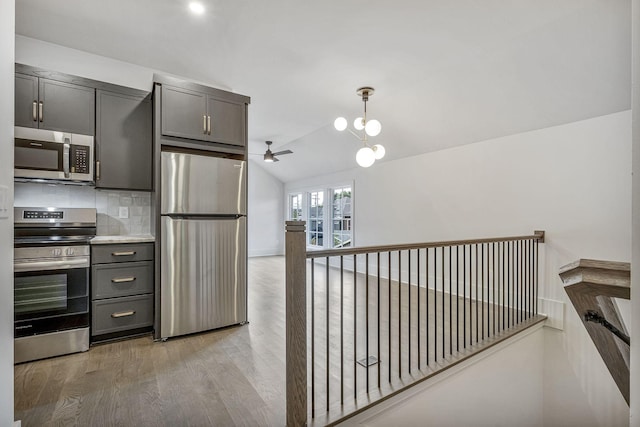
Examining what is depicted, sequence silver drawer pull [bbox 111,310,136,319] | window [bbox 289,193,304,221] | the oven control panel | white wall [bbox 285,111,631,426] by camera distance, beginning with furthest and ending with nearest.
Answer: window [bbox 289,193,304,221]
white wall [bbox 285,111,631,426]
silver drawer pull [bbox 111,310,136,319]
the oven control panel

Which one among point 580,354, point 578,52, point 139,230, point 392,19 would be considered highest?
point 392,19

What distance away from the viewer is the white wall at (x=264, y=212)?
8.02 meters

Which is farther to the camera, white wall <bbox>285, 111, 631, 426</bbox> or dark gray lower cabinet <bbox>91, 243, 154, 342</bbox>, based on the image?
white wall <bbox>285, 111, 631, 426</bbox>

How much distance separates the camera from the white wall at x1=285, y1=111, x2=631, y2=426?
9.08 feet

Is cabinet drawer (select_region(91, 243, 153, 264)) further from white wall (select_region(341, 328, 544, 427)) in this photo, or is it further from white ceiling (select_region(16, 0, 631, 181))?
white wall (select_region(341, 328, 544, 427))

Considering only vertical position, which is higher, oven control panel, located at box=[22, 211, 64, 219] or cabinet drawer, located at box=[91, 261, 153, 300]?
oven control panel, located at box=[22, 211, 64, 219]

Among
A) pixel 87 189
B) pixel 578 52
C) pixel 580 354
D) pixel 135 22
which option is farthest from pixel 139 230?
pixel 580 354

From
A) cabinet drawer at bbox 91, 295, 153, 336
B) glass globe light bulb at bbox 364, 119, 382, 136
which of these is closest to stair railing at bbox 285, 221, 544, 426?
glass globe light bulb at bbox 364, 119, 382, 136

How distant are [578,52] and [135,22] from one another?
3.60 metres

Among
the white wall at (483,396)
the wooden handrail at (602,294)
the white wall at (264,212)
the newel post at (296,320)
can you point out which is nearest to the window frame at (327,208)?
the white wall at (264,212)

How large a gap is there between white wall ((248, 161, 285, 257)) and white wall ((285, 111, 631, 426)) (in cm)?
500

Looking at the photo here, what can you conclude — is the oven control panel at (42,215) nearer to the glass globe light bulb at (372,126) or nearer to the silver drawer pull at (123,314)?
the silver drawer pull at (123,314)

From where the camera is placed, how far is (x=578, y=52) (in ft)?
7.89

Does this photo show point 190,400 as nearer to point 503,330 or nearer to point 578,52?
point 503,330
